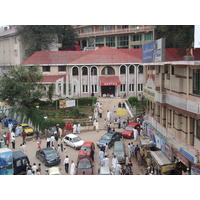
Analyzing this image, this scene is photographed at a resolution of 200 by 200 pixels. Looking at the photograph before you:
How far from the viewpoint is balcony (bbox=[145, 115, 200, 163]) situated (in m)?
14.8

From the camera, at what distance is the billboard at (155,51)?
1961cm

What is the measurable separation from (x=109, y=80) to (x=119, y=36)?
23703mm

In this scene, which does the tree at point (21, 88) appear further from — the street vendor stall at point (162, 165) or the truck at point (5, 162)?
Answer: the street vendor stall at point (162, 165)

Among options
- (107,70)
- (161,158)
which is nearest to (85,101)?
(107,70)

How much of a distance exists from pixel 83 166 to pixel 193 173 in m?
6.76

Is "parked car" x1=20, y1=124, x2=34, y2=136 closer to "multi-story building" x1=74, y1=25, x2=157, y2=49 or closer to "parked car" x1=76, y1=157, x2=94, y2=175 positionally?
"parked car" x1=76, y1=157, x2=94, y2=175

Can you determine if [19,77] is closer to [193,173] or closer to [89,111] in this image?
[89,111]

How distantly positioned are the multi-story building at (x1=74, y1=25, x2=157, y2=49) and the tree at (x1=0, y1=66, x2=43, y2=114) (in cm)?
2759

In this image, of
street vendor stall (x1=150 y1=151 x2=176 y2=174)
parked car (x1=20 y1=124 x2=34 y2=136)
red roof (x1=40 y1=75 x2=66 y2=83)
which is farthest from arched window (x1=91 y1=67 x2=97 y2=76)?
street vendor stall (x1=150 y1=151 x2=176 y2=174)

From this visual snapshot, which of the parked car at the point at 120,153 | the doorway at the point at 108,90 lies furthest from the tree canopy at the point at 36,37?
the parked car at the point at 120,153

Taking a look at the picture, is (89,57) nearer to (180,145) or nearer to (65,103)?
(65,103)

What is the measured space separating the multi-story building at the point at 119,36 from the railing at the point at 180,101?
38.3 m

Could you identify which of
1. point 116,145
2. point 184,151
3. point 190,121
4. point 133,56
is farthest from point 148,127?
point 133,56

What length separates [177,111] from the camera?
18156mm
